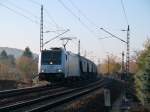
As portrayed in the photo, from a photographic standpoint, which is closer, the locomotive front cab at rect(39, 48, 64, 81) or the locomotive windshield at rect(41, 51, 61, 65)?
the locomotive front cab at rect(39, 48, 64, 81)

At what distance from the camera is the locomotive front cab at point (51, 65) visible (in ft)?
131

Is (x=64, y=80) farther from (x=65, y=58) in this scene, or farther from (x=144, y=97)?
(x=144, y=97)

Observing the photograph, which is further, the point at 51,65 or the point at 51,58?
the point at 51,58

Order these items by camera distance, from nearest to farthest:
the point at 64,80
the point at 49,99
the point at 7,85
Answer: the point at 49,99
the point at 7,85
the point at 64,80

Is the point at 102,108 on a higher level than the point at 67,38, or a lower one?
lower

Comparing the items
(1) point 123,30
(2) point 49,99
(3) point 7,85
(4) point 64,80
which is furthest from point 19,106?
(1) point 123,30

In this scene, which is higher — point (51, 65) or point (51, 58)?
point (51, 58)

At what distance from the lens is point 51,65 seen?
4019 centimetres

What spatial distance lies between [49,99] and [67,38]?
75.6 ft

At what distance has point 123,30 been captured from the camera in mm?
46719

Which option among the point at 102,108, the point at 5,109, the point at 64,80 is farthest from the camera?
the point at 64,80

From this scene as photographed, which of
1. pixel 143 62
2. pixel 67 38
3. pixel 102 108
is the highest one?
pixel 67 38

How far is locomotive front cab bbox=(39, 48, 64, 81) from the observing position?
39.8 metres

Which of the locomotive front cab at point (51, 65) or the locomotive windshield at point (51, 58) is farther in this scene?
the locomotive windshield at point (51, 58)
